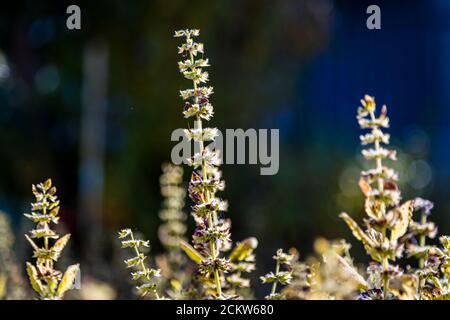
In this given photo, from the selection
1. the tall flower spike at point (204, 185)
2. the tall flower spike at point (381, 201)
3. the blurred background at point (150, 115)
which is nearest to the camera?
the tall flower spike at point (381, 201)

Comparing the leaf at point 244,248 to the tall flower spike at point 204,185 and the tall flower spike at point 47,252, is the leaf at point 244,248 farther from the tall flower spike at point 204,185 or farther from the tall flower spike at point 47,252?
the tall flower spike at point 47,252

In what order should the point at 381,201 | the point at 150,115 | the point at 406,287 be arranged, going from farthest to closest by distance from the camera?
the point at 150,115 → the point at 406,287 → the point at 381,201

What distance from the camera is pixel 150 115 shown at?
16.2ft

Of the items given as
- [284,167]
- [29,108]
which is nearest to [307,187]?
[284,167]

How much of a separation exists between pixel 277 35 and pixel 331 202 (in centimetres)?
142

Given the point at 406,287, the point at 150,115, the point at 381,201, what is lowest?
the point at 406,287

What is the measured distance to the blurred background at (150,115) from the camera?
4.93 meters

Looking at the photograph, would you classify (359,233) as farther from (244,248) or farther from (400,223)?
(244,248)

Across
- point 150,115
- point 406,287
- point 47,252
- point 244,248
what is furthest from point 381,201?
point 150,115

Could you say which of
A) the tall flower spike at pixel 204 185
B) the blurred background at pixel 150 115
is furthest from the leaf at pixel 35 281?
the blurred background at pixel 150 115

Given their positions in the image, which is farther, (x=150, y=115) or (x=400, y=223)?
(x=150, y=115)

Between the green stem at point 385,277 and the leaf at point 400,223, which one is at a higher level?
the leaf at point 400,223
